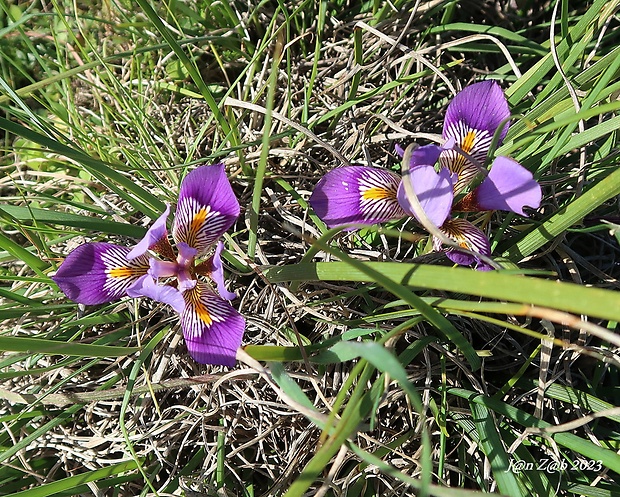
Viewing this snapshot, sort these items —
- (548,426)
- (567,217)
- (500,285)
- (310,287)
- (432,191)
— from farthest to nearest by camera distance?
1. (310,287)
2. (548,426)
3. (567,217)
4. (432,191)
5. (500,285)

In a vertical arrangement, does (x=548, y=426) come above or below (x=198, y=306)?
below

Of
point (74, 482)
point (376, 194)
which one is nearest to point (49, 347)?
point (74, 482)

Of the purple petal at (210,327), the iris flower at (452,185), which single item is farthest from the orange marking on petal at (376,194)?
the purple petal at (210,327)

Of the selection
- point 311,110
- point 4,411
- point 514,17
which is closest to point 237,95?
point 311,110

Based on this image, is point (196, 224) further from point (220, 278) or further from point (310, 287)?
point (310, 287)

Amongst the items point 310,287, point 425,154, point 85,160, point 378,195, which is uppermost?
point 85,160

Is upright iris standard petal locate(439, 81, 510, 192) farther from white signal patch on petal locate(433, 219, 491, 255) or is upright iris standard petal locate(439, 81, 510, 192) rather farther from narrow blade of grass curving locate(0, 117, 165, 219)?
narrow blade of grass curving locate(0, 117, 165, 219)
